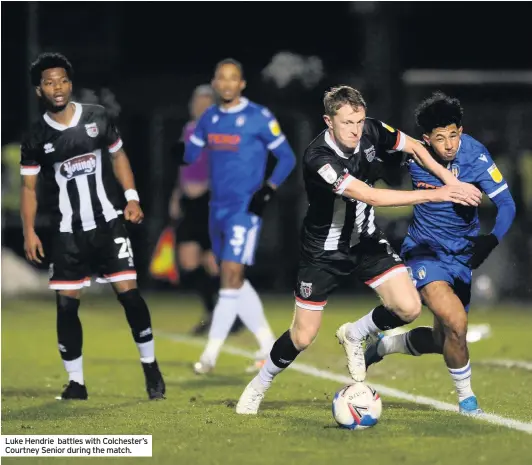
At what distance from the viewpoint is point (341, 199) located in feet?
28.7

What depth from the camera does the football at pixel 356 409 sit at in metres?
8.08

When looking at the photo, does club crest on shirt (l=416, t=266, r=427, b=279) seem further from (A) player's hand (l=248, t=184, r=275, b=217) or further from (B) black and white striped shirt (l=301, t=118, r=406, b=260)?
(A) player's hand (l=248, t=184, r=275, b=217)

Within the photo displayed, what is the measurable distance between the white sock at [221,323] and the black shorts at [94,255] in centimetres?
173

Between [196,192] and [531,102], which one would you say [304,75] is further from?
[196,192]

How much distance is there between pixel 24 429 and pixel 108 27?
1321cm

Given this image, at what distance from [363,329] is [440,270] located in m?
0.73

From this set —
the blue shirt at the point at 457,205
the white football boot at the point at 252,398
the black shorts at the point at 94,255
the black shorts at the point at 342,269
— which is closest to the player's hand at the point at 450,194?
the blue shirt at the point at 457,205

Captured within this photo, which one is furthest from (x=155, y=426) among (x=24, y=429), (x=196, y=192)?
(x=196, y=192)

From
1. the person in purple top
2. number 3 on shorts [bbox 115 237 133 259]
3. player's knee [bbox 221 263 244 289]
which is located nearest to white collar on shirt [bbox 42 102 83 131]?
number 3 on shorts [bbox 115 237 133 259]

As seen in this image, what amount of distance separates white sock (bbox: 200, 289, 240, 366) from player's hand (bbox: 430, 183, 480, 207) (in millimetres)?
3624

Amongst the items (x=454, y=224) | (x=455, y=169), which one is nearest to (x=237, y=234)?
(x=454, y=224)

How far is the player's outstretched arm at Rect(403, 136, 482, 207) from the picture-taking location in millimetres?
8242

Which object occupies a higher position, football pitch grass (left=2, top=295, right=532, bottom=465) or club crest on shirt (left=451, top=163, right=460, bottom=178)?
club crest on shirt (left=451, top=163, right=460, bottom=178)

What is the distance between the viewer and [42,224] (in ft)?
67.2
